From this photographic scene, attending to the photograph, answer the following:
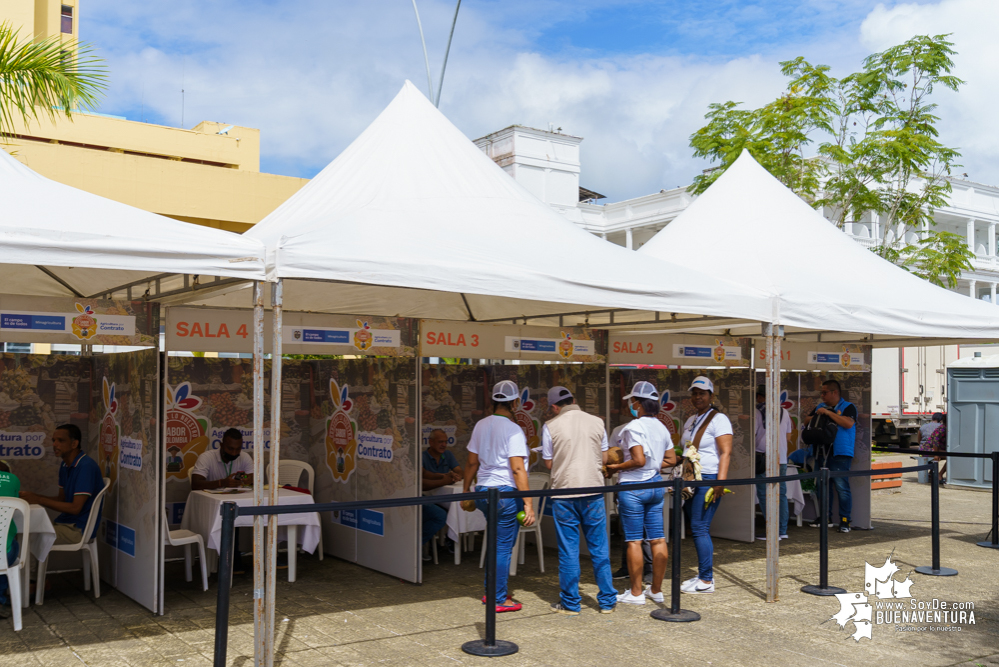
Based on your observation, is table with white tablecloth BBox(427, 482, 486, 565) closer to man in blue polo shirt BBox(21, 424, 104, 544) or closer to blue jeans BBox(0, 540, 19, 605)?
man in blue polo shirt BBox(21, 424, 104, 544)

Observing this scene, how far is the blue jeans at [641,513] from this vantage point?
6.26 metres

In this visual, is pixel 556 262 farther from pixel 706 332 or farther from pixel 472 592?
pixel 706 332

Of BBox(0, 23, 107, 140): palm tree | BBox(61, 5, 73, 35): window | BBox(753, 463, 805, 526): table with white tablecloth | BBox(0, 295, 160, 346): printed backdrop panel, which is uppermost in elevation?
BBox(61, 5, 73, 35): window

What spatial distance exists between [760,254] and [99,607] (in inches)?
238

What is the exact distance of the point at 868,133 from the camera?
43.1 feet

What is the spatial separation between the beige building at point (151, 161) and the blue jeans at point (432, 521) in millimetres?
14973

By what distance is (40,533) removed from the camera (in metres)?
6.24

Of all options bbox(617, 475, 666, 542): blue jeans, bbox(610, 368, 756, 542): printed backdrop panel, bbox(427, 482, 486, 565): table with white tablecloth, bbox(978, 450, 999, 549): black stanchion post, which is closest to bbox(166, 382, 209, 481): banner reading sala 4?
bbox(427, 482, 486, 565): table with white tablecloth

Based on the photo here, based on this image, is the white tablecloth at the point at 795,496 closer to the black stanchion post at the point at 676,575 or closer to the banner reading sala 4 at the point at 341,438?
the black stanchion post at the point at 676,575

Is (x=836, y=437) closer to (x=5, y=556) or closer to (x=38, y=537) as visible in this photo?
(x=38, y=537)

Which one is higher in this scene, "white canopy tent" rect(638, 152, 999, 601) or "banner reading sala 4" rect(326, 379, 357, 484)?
"white canopy tent" rect(638, 152, 999, 601)

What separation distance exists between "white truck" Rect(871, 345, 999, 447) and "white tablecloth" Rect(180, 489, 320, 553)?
18.9 m

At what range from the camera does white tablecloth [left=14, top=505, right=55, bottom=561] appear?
242 inches

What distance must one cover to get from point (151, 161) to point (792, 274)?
1960cm
